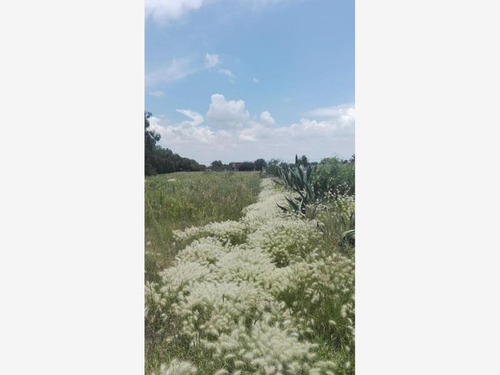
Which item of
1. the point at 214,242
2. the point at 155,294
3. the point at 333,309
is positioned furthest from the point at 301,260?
the point at 155,294

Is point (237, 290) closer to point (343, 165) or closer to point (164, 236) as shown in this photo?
point (164, 236)

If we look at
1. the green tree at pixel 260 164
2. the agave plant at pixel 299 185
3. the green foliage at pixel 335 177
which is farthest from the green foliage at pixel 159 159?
the green foliage at pixel 335 177

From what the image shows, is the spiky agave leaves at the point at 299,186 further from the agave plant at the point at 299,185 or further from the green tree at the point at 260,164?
the green tree at the point at 260,164

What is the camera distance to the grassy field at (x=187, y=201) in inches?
138

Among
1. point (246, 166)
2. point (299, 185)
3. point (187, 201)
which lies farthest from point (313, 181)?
point (187, 201)

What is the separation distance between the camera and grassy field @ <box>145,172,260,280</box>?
3.51 m

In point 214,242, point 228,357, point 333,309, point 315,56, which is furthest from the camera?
point 214,242

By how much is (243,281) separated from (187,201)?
0.90m

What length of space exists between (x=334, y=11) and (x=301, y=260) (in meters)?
1.81

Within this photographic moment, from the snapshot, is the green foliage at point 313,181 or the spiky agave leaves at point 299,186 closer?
the green foliage at point 313,181

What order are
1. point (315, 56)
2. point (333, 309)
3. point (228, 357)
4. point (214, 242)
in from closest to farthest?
1. point (228, 357)
2. point (333, 309)
3. point (315, 56)
4. point (214, 242)

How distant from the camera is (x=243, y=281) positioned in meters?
3.18

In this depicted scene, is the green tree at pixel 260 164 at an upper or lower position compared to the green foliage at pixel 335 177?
upper

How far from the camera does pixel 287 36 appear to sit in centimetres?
323
